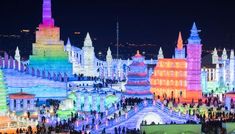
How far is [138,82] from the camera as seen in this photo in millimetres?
30422

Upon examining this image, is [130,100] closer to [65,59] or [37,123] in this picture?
[37,123]

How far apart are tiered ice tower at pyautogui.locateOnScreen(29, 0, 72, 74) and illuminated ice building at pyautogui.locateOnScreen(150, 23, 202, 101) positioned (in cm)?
503

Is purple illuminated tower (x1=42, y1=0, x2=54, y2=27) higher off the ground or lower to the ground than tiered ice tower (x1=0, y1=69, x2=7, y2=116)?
higher

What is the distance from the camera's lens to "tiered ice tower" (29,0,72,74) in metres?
34.7

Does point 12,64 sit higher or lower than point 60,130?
higher

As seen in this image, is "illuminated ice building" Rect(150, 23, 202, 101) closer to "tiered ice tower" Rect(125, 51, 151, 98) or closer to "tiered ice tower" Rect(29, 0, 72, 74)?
"tiered ice tower" Rect(125, 51, 151, 98)

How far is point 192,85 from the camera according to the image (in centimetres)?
3406

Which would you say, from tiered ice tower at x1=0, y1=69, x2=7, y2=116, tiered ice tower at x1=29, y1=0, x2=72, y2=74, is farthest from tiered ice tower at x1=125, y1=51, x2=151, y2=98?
tiered ice tower at x1=0, y1=69, x2=7, y2=116

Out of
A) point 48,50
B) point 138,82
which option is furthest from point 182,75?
point 48,50

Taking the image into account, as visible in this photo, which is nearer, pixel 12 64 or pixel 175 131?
pixel 175 131

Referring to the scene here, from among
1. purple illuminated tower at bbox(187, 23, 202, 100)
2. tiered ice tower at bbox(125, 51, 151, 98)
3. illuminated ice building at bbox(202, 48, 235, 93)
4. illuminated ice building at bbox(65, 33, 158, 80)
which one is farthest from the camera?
illuminated ice building at bbox(65, 33, 158, 80)

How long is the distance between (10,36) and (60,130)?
2471cm

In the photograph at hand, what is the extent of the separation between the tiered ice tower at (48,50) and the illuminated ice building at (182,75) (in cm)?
503

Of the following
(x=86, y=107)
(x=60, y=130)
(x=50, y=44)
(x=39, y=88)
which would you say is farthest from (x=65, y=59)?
(x=60, y=130)
